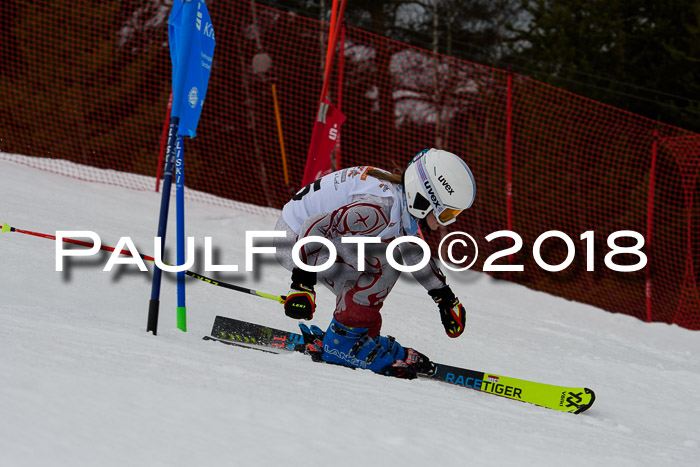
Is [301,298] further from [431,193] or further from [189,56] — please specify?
[189,56]

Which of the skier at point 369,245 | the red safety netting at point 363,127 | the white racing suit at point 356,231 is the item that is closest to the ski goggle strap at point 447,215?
the skier at point 369,245

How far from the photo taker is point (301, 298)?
2.95 meters

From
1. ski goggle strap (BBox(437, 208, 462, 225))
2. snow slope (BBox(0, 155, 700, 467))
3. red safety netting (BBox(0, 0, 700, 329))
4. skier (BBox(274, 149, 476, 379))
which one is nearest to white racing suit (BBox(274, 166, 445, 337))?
skier (BBox(274, 149, 476, 379))

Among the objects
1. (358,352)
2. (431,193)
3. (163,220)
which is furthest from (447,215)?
(163,220)

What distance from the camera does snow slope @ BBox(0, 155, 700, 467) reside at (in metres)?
1.74

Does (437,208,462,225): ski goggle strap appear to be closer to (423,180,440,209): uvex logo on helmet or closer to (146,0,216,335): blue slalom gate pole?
(423,180,440,209): uvex logo on helmet

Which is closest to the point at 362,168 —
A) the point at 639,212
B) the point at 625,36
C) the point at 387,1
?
the point at 639,212

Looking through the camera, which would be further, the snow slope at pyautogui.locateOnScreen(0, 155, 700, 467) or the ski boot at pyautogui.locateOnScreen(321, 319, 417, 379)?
the ski boot at pyautogui.locateOnScreen(321, 319, 417, 379)

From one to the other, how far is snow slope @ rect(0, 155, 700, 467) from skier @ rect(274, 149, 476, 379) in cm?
29

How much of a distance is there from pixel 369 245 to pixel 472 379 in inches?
34.8

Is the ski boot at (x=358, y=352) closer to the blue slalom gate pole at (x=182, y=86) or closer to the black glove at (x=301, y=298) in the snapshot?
the black glove at (x=301, y=298)

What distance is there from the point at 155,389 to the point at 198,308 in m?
2.29

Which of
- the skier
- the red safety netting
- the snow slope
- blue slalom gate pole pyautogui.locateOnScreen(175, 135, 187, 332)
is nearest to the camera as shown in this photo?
the snow slope

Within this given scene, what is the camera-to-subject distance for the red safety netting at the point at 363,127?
10961 mm
